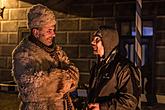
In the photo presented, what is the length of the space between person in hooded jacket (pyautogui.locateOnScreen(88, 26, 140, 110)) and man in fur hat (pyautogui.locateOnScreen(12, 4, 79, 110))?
28 centimetres

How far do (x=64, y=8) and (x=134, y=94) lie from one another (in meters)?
6.40

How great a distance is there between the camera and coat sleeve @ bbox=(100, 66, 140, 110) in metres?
2.98

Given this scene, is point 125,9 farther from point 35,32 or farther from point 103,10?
point 35,32

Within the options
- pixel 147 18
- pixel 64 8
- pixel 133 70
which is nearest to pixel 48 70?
pixel 133 70

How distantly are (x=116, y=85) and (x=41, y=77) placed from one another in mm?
696

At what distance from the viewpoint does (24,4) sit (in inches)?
388

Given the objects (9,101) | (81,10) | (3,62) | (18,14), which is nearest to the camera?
(81,10)

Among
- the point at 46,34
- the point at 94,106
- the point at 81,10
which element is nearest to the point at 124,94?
the point at 94,106

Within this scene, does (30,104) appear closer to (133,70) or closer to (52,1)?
(133,70)

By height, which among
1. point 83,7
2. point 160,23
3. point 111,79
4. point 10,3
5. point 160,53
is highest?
point 10,3

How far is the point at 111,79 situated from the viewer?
3.08 metres

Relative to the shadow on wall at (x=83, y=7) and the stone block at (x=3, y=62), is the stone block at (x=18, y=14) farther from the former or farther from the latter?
the stone block at (x=3, y=62)

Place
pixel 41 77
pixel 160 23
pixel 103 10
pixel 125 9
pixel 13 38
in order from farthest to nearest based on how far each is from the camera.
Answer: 1. pixel 13 38
2. pixel 103 10
3. pixel 125 9
4. pixel 160 23
5. pixel 41 77

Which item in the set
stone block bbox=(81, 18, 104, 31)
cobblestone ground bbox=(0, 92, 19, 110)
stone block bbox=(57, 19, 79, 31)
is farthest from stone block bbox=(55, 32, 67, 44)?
cobblestone ground bbox=(0, 92, 19, 110)
